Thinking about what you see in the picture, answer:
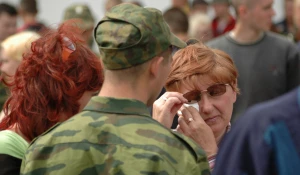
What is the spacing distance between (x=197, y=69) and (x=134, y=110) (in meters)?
0.80

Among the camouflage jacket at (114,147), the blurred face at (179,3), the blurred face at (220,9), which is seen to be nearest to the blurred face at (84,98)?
the camouflage jacket at (114,147)

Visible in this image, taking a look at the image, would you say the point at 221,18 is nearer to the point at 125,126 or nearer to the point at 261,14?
the point at 261,14

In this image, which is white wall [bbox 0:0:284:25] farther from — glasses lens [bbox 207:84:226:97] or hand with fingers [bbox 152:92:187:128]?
hand with fingers [bbox 152:92:187:128]

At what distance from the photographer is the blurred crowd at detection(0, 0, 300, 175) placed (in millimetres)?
2199

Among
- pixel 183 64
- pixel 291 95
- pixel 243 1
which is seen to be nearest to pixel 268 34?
pixel 243 1

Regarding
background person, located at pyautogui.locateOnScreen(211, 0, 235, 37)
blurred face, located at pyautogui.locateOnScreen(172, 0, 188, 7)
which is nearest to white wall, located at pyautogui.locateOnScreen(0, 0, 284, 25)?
blurred face, located at pyautogui.locateOnScreen(172, 0, 188, 7)

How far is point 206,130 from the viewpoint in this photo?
3400 mm

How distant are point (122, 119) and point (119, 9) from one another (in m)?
0.42

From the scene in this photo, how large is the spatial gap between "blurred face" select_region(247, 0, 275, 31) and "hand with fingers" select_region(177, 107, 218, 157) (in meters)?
3.78

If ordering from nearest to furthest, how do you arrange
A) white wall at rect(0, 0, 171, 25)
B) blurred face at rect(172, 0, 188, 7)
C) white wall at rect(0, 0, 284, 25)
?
blurred face at rect(172, 0, 188, 7) < white wall at rect(0, 0, 284, 25) < white wall at rect(0, 0, 171, 25)

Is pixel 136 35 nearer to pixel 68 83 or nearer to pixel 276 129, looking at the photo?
pixel 68 83

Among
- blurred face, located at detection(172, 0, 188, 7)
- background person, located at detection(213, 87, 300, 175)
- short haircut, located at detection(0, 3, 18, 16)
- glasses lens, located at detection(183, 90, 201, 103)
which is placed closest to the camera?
background person, located at detection(213, 87, 300, 175)

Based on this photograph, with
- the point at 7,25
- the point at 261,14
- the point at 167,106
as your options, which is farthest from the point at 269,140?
the point at 7,25

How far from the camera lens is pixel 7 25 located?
34.3 feet
